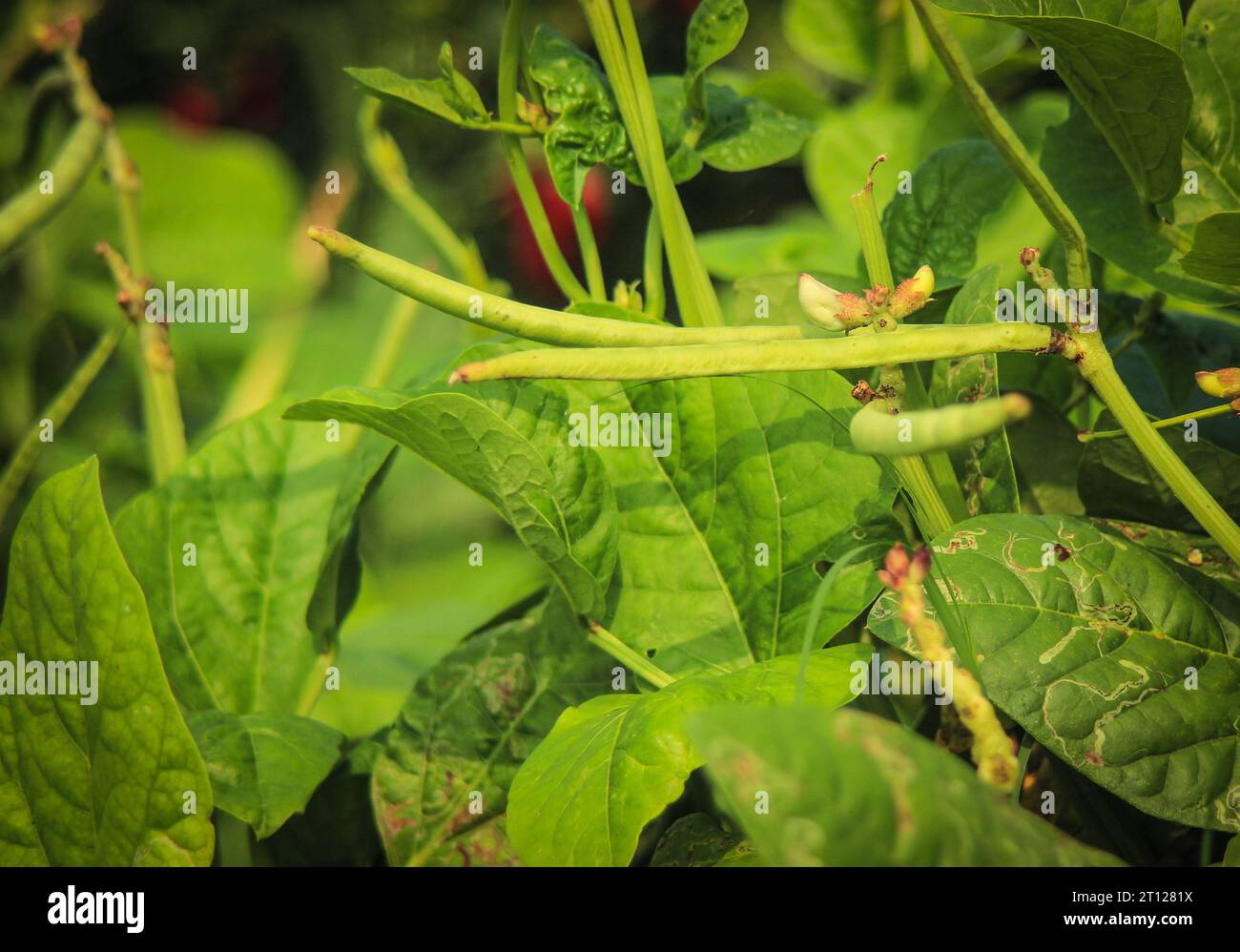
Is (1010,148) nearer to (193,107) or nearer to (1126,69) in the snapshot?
(1126,69)

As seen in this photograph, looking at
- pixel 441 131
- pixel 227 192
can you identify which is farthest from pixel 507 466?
pixel 441 131

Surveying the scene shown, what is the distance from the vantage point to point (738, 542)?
32 cm

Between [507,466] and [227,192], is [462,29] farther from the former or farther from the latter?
[507,466]

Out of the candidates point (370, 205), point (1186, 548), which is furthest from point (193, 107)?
point (1186, 548)

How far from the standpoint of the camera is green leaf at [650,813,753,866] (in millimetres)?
278

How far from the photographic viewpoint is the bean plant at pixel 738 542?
24cm

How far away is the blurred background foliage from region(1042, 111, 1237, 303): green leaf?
0.08ft

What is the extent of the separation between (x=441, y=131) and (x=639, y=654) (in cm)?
102

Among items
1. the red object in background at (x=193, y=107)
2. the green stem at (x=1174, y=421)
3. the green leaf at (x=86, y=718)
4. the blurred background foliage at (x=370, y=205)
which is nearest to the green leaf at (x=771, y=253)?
the blurred background foliage at (x=370, y=205)

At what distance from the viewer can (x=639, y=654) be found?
0.31 metres

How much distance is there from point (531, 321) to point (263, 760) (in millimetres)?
162

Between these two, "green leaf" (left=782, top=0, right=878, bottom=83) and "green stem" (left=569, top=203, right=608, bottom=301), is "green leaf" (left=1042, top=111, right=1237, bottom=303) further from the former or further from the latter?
"green leaf" (left=782, top=0, right=878, bottom=83)
